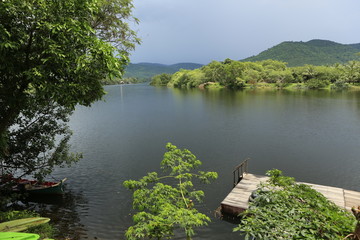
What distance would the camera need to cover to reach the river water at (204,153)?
15906 millimetres

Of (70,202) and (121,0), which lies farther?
(70,202)

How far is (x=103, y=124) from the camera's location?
4319cm

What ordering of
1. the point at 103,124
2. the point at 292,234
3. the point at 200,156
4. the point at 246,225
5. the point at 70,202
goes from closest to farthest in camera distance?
the point at 292,234, the point at 246,225, the point at 70,202, the point at 200,156, the point at 103,124

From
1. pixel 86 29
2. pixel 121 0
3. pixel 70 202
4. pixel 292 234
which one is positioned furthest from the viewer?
pixel 70 202

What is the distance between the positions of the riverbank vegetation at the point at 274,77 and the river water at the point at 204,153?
57121 mm

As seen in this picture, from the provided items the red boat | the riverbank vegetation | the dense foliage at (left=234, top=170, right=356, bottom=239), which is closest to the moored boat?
the red boat

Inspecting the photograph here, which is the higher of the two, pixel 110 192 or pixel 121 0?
pixel 121 0

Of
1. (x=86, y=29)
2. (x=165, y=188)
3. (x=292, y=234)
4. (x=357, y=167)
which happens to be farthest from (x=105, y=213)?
(x=357, y=167)

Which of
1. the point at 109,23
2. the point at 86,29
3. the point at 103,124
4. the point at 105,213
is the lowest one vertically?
the point at 105,213

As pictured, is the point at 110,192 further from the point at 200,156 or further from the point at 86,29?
the point at 86,29

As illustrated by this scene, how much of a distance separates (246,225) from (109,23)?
1439cm

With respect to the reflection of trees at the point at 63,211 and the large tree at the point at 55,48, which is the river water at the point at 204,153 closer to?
the reflection of trees at the point at 63,211

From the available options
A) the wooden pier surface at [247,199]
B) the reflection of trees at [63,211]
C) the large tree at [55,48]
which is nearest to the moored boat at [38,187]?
the reflection of trees at [63,211]

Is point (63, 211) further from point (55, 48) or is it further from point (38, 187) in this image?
point (55, 48)
